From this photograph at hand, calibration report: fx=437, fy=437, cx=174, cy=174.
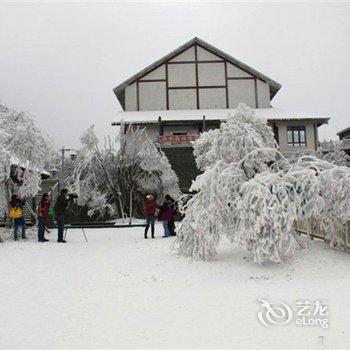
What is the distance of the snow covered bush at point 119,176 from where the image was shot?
24578mm

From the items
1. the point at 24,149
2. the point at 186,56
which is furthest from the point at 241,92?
the point at 24,149

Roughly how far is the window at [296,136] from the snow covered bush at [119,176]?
9.69 meters

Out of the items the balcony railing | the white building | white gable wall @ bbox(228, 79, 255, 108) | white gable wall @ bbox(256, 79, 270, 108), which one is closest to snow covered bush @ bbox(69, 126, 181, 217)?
the balcony railing

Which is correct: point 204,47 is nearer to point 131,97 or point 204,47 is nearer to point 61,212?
point 131,97

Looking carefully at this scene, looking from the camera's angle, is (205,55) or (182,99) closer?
(182,99)

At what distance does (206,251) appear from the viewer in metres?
10.4

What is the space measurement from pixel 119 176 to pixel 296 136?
12.7 metres

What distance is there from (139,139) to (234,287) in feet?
61.3

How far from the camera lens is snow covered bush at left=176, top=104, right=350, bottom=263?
9500 mm

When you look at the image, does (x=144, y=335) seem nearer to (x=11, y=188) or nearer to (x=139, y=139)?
(x=11, y=188)

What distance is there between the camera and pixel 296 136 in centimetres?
2994

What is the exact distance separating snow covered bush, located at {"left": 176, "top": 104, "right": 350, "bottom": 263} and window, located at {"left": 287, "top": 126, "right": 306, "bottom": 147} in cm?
1880

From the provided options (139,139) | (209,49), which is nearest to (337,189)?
(139,139)

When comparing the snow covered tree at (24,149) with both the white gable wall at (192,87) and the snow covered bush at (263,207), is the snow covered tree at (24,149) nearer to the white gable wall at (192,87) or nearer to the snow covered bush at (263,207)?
the snow covered bush at (263,207)
